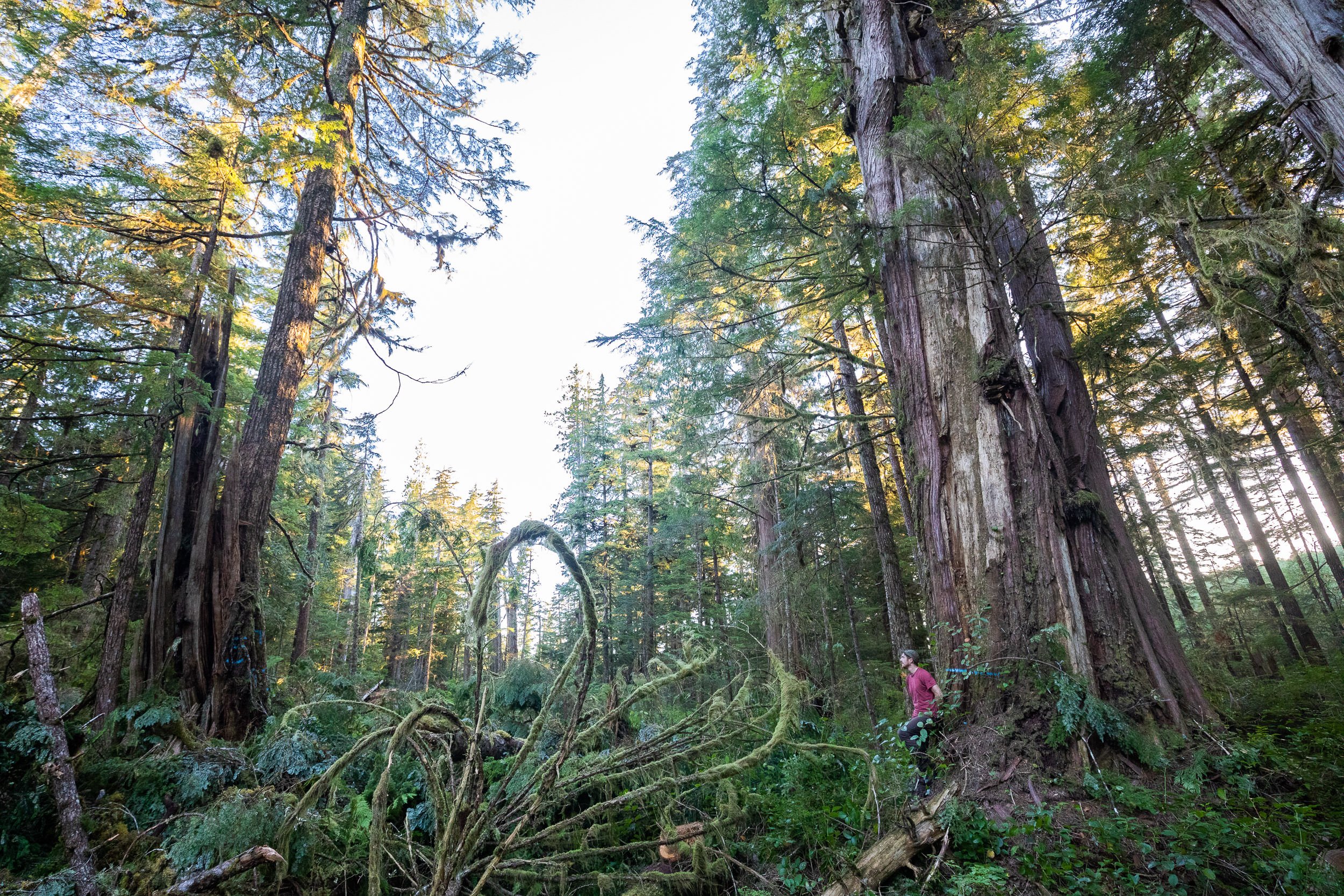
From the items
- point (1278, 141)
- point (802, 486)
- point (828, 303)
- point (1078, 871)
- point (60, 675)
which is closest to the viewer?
point (1078, 871)

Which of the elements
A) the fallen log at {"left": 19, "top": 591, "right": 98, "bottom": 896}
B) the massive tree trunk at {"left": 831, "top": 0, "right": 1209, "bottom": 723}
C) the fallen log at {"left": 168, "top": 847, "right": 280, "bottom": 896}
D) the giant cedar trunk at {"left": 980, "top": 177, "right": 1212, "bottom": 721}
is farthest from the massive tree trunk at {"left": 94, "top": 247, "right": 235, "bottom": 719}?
the giant cedar trunk at {"left": 980, "top": 177, "right": 1212, "bottom": 721}

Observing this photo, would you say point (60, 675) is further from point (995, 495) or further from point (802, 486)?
point (802, 486)

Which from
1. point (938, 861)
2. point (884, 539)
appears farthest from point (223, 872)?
point (884, 539)

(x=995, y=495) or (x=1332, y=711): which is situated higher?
(x=995, y=495)

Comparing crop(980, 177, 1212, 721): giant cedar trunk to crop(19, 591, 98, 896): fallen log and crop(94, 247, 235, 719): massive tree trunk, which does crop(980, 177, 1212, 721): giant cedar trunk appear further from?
crop(94, 247, 235, 719): massive tree trunk

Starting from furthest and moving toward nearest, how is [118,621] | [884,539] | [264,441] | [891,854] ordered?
[884,539], [264,441], [118,621], [891,854]

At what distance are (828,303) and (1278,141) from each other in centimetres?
516

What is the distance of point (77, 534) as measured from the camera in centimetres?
953

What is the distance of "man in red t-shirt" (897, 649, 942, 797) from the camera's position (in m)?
3.69

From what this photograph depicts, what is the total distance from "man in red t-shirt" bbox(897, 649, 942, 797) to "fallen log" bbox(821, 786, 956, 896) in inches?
23.5

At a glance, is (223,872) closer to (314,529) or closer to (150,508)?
(150,508)

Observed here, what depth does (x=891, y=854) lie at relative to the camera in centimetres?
277

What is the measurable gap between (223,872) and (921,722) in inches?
154

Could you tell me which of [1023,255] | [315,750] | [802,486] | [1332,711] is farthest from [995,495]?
[802,486]
